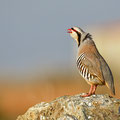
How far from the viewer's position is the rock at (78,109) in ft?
17.4

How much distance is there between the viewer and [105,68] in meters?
6.75

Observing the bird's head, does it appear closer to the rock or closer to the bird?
the bird

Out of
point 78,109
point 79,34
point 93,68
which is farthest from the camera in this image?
point 79,34

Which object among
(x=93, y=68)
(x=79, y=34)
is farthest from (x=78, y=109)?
(x=79, y=34)

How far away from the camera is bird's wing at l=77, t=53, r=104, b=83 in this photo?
6789 millimetres

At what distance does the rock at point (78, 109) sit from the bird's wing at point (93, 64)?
1.02 m

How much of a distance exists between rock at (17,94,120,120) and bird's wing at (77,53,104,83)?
1019 millimetres

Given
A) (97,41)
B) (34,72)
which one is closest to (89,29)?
(97,41)

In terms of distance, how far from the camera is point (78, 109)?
537 centimetres

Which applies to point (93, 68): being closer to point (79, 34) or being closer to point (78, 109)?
point (79, 34)

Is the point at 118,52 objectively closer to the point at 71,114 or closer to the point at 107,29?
the point at 107,29

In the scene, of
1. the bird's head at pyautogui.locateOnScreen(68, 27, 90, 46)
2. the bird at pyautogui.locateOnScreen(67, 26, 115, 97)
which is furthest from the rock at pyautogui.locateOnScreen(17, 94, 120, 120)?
the bird's head at pyautogui.locateOnScreen(68, 27, 90, 46)

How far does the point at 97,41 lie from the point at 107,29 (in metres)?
3.71

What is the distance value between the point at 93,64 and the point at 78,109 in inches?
64.4
